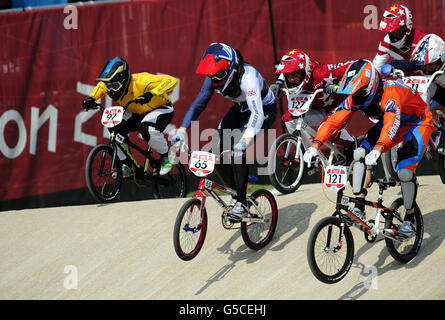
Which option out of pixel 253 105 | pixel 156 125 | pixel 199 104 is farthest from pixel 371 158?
pixel 156 125

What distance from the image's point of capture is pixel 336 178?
6.41m

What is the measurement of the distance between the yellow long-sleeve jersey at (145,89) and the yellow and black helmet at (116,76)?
4.5 inches

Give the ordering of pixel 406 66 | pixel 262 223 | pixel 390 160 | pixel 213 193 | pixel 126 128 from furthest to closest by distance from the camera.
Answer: pixel 126 128 → pixel 406 66 → pixel 390 160 → pixel 262 223 → pixel 213 193

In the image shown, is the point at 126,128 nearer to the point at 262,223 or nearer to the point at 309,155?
the point at 262,223

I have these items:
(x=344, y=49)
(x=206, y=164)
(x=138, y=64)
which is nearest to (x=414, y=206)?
(x=206, y=164)

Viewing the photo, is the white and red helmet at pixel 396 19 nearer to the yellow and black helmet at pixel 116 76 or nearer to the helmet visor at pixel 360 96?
the helmet visor at pixel 360 96

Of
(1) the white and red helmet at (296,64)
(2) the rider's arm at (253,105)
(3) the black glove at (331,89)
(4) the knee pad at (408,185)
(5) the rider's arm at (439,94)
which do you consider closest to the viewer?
(4) the knee pad at (408,185)

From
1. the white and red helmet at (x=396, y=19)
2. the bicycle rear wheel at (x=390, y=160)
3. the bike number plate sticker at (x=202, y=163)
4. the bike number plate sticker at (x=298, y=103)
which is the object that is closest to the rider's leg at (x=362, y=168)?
the bike number plate sticker at (x=202, y=163)

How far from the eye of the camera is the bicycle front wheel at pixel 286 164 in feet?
29.3

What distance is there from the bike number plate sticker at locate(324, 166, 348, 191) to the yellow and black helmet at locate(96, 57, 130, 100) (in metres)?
3.95

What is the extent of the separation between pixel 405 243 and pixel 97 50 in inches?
241

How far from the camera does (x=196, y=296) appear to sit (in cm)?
715

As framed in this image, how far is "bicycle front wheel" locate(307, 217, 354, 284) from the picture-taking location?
634 centimetres

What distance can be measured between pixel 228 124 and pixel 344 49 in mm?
4032
